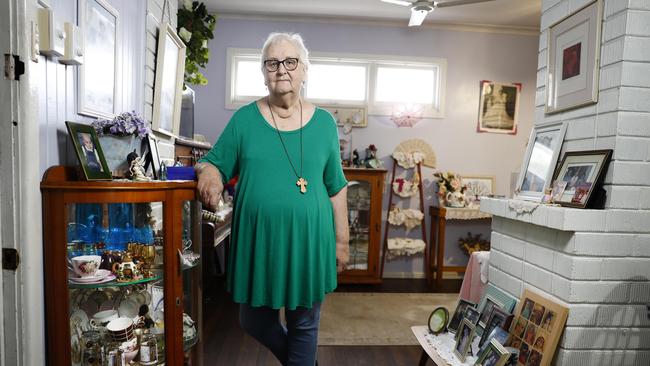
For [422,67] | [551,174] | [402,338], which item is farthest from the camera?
[422,67]

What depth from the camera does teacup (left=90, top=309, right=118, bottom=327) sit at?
133 cm

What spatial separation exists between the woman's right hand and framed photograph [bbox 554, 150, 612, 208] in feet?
4.64

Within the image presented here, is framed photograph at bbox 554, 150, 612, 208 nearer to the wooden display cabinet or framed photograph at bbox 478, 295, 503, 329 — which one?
framed photograph at bbox 478, 295, 503, 329

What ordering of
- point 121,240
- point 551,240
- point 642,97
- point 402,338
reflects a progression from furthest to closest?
point 402,338 → point 551,240 → point 642,97 → point 121,240

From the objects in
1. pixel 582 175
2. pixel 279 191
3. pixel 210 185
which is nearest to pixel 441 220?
pixel 582 175

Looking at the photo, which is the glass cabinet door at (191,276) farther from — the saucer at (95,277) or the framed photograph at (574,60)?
the framed photograph at (574,60)

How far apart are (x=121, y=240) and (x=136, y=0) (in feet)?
3.93

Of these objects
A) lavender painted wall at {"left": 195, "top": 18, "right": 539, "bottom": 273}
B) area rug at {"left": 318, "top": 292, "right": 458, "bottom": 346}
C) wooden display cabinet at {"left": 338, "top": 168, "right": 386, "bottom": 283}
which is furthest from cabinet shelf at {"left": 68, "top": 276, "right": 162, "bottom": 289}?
lavender painted wall at {"left": 195, "top": 18, "right": 539, "bottom": 273}

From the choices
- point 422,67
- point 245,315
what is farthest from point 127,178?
point 422,67

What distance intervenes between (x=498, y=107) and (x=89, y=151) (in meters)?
4.04

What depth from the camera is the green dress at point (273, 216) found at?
1.28 m

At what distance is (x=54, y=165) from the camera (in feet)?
4.11

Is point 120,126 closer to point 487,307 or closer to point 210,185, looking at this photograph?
point 210,185

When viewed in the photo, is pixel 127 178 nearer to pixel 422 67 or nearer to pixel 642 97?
pixel 642 97
